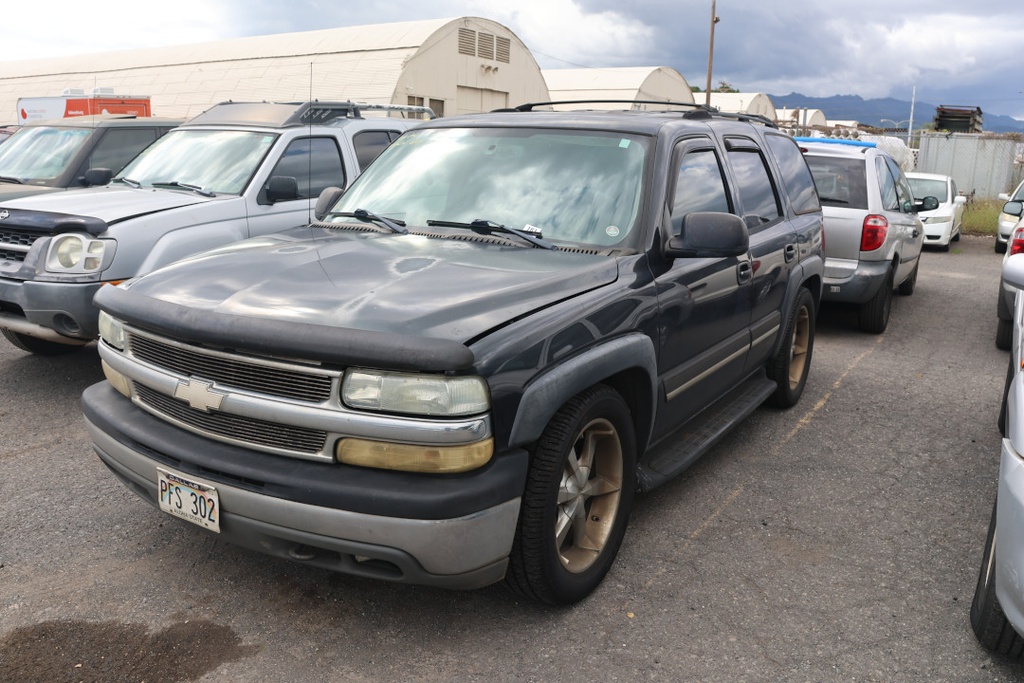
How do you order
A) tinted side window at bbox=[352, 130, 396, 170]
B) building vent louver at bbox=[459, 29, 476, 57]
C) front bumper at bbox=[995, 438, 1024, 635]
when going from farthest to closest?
1. building vent louver at bbox=[459, 29, 476, 57]
2. tinted side window at bbox=[352, 130, 396, 170]
3. front bumper at bbox=[995, 438, 1024, 635]

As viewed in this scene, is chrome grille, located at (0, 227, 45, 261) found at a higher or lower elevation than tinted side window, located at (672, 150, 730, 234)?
lower

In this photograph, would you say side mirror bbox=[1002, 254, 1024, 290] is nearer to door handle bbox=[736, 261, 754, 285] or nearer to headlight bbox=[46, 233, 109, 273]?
door handle bbox=[736, 261, 754, 285]

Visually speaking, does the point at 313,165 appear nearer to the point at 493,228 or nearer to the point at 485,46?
the point at 493,228

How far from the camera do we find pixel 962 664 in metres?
3.11

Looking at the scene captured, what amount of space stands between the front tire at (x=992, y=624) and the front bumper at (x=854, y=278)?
5.35 metres

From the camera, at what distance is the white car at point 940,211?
51.4ft

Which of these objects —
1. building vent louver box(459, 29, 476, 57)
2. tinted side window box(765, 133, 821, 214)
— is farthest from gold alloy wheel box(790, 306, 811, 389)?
building vent louver box(459, 29, 476, 57)

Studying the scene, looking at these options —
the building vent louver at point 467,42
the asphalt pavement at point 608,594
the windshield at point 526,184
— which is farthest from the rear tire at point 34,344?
the building vent louver at point 467,42

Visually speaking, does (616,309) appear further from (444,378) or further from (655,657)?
(655,657)

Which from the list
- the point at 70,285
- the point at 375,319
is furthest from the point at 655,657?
the point at 70,285

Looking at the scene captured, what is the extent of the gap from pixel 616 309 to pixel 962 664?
1752 millimetres

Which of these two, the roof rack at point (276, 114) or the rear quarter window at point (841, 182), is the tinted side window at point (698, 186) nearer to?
the roof rack at point (276, 114)

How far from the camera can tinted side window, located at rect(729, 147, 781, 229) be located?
16.0 feet

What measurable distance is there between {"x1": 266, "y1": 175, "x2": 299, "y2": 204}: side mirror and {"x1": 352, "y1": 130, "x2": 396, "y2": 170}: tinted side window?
1207 millimetres
